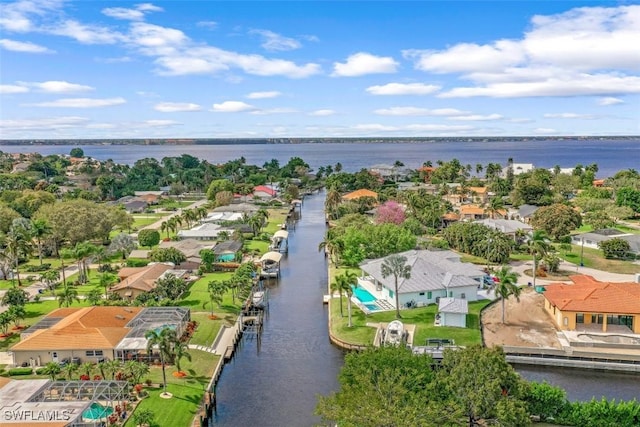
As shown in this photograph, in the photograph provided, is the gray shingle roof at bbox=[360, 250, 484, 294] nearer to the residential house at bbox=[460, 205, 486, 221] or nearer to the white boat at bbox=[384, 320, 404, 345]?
the white boat at bbox=[384, 320, 404, 345]

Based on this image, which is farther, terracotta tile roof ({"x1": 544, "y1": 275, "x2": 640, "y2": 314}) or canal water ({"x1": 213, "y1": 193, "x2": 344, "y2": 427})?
terracotta tile roof ({"x1": 544, "y1": 275, "x2": 640, "y2": 314})

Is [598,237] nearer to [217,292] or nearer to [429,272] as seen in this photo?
[429,272]

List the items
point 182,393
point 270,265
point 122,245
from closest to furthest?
point 182,393, point 270,265, point 122,245

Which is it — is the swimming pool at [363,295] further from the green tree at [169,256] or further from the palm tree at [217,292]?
the green tree at [169,256]

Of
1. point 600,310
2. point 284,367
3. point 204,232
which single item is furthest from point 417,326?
point 204,232

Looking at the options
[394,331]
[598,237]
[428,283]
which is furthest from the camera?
[598,237]

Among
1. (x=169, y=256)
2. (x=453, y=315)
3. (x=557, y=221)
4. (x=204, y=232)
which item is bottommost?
(x=453, y=315)

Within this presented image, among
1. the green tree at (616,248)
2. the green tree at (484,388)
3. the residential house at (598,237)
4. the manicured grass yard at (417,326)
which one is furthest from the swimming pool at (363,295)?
the residential house at (598,237)

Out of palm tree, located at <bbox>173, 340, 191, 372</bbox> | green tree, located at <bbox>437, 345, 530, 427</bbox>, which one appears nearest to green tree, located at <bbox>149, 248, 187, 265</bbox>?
palm tree, located at <bbox>173, 340, 191, 372</bbox>
